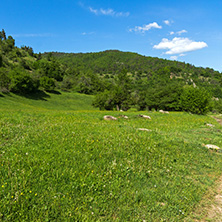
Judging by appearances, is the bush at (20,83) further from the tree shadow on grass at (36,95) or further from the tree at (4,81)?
the tree shadow on grass at (36,95)

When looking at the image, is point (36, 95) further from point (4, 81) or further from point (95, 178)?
point (95, 178)

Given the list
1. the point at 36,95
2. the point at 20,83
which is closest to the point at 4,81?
the point at 20,83

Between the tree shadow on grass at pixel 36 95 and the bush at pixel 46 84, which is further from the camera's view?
the bush at pixel 46 84

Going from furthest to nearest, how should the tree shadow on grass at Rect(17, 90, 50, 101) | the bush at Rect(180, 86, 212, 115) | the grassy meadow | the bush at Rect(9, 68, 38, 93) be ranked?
the tree shadow on grass at Rect(17, 90, 50, 101) → the bush at Rect(9, 68, 38, 93) → the bush at Rect(180, 86, 212, 115) → the grassy meadow

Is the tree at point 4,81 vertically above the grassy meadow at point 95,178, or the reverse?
the tree at point 4,81

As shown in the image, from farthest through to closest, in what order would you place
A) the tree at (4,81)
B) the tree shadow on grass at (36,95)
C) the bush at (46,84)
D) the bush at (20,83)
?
the bush at (46,84)
the tree shadow on grass at (36,95)
the bush at (20,83)
the tree at (4,81)

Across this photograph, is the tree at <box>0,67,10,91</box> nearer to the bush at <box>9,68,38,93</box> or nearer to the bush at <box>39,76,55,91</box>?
the bush at <box>9,68,38,93</box>

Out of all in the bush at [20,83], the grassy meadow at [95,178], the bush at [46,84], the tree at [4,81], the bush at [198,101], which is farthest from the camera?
the bush at [46,84]

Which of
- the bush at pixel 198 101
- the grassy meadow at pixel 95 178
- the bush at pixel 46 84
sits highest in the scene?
the bush at pixel 46 84

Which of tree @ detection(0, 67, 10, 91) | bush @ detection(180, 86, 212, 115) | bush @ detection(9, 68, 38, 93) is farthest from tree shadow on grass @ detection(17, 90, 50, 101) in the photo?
bush @ detection(180, 86, 212, 115)

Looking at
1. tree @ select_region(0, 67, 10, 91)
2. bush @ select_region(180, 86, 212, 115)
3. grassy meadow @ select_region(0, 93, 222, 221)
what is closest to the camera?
grassy meadow @ select_region(0, 93, 222, 221)

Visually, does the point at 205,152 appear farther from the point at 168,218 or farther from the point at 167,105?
the point at 167,105

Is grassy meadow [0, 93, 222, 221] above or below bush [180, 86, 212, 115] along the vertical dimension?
below

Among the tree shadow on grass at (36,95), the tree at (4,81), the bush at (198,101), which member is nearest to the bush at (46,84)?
the tree shadow on grass at (36,95)
